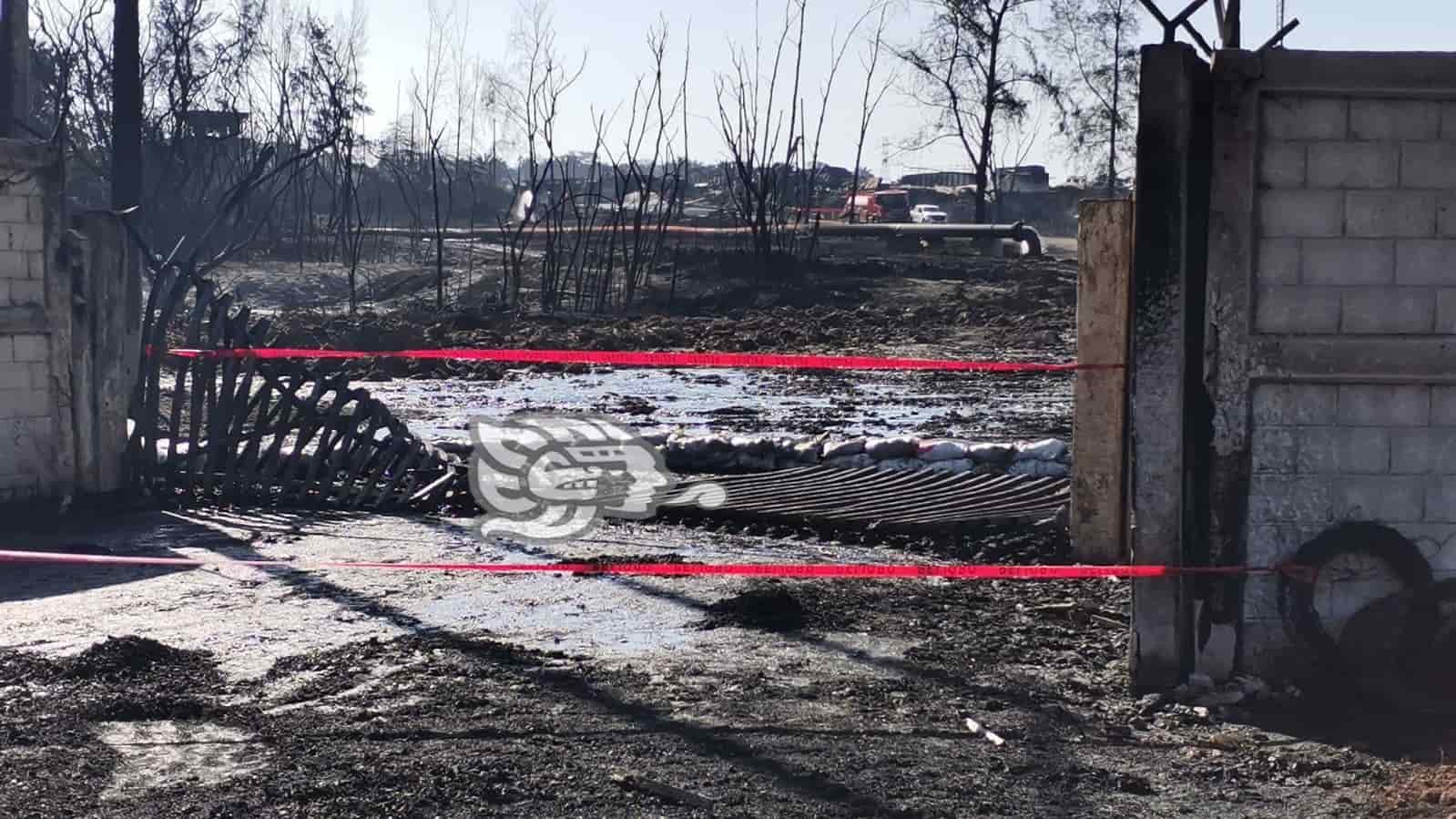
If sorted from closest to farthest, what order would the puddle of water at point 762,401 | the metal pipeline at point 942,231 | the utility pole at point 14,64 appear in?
the utility pole at point 14,64
the puddle of water at point 762,401
the metal pipeline at point 942,231

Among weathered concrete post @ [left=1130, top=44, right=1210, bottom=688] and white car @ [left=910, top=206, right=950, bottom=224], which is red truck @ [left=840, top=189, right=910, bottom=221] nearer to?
white car @ [left=910, top=206, right=950, bottom=224]

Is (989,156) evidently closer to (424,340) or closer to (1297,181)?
(424,340)

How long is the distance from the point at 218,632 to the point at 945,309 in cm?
2078

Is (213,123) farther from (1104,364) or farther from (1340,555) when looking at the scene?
(1340,555)

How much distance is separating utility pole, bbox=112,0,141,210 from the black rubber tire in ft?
43.1

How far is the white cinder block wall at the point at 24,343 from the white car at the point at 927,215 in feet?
143

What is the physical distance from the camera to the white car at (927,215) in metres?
52.4

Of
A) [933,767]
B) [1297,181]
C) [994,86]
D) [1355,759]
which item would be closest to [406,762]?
[933,767]

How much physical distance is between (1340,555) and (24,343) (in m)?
7.51

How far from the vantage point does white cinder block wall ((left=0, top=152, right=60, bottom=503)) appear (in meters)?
9.73

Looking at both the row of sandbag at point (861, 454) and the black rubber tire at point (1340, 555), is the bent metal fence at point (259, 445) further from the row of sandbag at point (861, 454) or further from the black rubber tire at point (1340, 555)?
the black rubber tire at point (1340, 555)

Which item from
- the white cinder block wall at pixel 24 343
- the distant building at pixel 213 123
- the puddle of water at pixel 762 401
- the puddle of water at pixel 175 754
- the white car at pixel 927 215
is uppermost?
the distant building at pixel 213 123

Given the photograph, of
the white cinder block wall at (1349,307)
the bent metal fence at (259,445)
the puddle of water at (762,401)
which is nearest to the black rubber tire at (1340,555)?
the white cinder block wall at (1349,307)

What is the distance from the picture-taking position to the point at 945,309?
2659 centimetres
